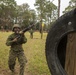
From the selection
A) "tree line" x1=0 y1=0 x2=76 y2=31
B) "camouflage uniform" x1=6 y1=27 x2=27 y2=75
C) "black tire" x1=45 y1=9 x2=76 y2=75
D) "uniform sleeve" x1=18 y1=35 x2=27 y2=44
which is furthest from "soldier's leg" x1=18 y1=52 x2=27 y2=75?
"tree line" x1=0 y1=0 x2=76 y2=31

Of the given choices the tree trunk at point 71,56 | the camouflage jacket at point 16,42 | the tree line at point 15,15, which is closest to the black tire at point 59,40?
the tree trunk at point 71,56

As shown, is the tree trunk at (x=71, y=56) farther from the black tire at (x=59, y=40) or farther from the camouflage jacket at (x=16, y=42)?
the camouflage jacket at (x=16, y=42)

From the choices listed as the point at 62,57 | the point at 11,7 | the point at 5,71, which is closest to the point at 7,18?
the point at 11,7

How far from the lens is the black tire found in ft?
7.24

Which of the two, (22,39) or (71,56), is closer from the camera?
(71,56)

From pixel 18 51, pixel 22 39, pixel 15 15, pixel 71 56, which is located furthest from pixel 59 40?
pixel 15 15

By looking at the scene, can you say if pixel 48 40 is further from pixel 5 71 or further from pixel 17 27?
pixel 5 71

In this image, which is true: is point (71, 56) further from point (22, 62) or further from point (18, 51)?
point (18, 51)

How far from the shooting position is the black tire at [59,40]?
2208 mm

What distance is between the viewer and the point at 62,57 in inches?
94.4

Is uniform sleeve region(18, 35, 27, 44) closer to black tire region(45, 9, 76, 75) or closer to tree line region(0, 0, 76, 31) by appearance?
black tire region(45, 9, 76, 75)

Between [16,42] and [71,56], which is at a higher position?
[71,56]

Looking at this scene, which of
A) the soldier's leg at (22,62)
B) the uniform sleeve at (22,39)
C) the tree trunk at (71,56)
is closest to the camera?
the tree trunk at (71,56)

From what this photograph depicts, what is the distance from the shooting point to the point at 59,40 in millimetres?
2301
